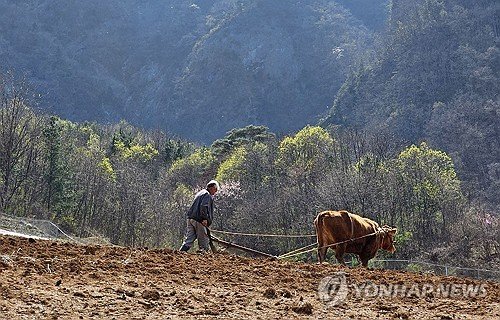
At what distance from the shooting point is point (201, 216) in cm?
1605

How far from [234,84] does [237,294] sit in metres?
186

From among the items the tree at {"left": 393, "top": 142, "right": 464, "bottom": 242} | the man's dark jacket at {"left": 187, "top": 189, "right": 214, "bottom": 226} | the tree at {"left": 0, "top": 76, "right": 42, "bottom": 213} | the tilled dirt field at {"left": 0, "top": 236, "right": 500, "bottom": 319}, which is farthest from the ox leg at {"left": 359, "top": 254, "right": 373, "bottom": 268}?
the tree at {"left": 0, "top": 76, "right": 42, "bottom": 213}

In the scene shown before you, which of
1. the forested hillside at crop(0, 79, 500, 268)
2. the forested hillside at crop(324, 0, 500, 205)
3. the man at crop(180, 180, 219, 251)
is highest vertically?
the forested hillside at crop(324, 0, 500, 205)

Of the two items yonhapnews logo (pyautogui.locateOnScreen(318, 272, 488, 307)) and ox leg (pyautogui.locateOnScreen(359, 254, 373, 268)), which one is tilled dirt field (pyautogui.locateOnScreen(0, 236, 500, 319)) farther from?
ox leg (pyautogui.locateOnScreen(359, 254, 373, 268))

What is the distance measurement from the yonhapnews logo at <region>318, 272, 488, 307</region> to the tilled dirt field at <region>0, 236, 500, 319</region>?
1.5 inches

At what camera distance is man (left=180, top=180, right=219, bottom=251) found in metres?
16.0

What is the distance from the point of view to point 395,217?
56.9 metres

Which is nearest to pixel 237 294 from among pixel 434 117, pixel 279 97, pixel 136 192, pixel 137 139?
pixel 136 192

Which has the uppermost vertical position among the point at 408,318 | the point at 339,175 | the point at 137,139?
the point at 137,139

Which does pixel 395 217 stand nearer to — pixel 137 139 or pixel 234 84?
pixel 137 139

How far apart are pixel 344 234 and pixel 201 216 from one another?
5.07 meters

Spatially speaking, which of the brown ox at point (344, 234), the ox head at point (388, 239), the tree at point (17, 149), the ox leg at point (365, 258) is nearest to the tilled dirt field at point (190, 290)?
the brown ox at point (344, 234)

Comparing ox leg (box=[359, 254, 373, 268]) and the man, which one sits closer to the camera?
the man

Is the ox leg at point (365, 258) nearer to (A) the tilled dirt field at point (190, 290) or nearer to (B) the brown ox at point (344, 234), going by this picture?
(B) the brown ox at point (344, 234)
